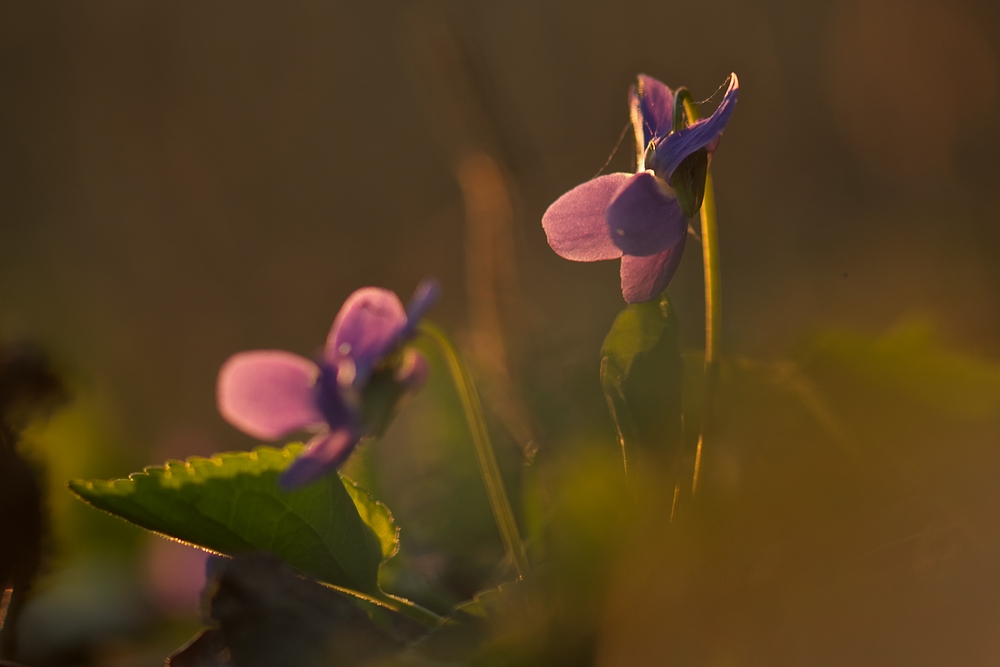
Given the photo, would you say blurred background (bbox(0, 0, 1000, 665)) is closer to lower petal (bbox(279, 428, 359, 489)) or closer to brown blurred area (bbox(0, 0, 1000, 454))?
brown blurred area (bbox(0, 0, 1000, 454))

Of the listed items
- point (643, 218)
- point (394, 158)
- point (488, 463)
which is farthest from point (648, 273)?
point (394, 158)

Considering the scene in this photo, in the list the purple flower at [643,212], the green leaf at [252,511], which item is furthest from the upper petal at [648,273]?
the green leaf at [252,511]

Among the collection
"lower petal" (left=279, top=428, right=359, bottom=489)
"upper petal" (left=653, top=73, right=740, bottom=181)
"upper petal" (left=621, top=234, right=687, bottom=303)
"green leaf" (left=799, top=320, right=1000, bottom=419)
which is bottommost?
"green leaf" (left=799, top=320, right=1000, bottom=419)

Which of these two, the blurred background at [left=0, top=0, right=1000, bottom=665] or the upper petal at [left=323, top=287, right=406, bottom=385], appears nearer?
the blurred background at [left=0, top=0, right=1000, bottom=665]

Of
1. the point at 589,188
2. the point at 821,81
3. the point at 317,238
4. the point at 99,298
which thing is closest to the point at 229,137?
the point at 317,238

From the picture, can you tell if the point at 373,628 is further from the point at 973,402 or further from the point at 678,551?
the point at 973,402

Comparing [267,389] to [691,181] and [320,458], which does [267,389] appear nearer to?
[320,458]

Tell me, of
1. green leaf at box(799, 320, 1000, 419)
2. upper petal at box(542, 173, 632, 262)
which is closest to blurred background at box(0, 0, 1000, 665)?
green leaf at box(799, 320, 1000, 419)
